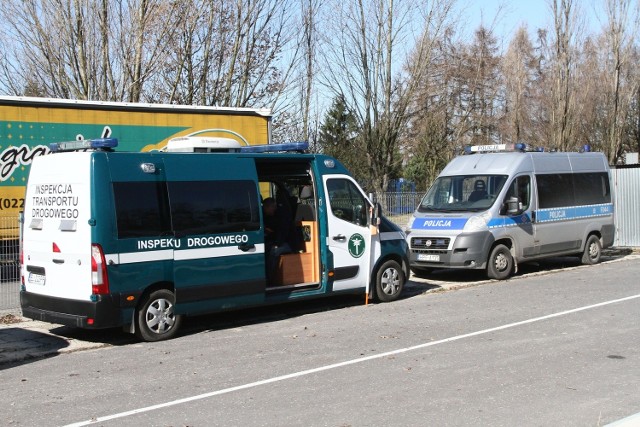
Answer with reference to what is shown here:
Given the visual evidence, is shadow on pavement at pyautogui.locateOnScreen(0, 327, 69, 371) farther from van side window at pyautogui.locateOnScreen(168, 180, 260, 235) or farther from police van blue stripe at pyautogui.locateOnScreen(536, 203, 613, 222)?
police van blue stripe at pyautogui.locateOnScreen(536, 203, 613, 222)

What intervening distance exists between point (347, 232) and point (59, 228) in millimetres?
4428

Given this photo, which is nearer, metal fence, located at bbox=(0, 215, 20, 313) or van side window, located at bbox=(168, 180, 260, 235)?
van side window, located at bbox=(168, 180, 260, 235)

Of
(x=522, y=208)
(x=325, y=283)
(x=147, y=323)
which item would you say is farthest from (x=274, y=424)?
(x=522, y=208)

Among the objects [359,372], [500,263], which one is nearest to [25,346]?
[359,372]

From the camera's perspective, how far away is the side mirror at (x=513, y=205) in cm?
1520

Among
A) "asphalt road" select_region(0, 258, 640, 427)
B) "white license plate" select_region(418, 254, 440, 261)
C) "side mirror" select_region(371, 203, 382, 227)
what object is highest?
"side mirror" select_region(371, 203, 382, 227)

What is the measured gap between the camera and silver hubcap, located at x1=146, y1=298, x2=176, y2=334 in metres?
9.45

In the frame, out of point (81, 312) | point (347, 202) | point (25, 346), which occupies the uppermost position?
point (347, 202)

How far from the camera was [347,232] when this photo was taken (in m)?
11.8

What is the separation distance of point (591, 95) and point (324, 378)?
3562 cm

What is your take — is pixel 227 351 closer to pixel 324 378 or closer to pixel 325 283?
pixel 324 378

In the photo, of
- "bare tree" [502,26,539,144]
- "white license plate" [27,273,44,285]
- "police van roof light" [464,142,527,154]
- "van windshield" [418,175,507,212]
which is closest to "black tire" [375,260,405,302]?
"van windshield" [418,175,507,212]

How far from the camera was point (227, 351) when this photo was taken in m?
8.84

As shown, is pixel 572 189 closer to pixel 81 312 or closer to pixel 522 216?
pixel 522 216
